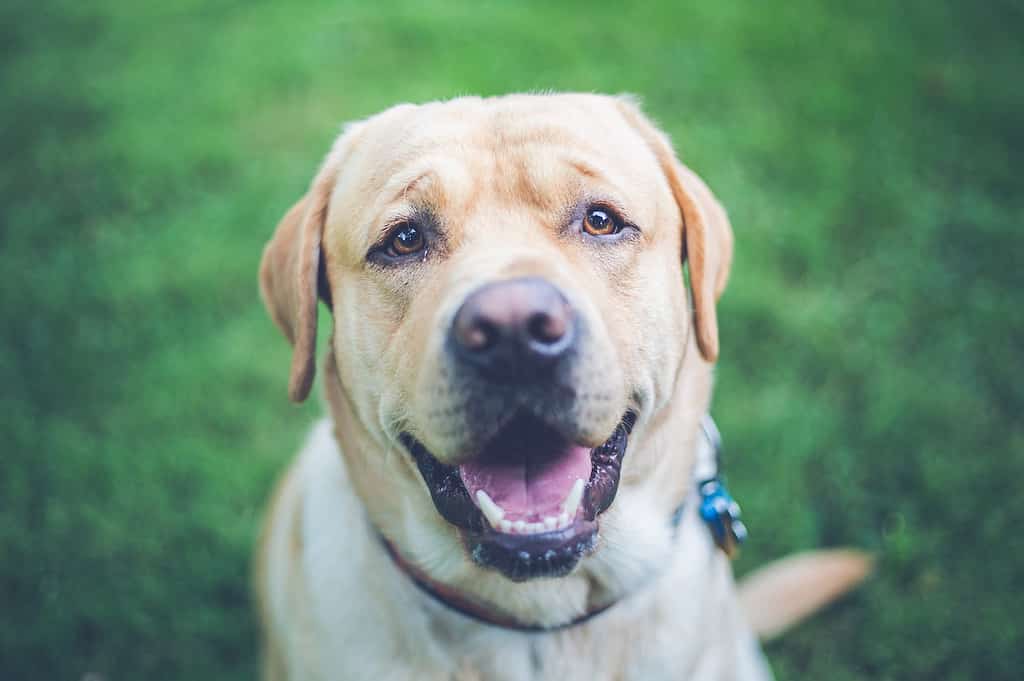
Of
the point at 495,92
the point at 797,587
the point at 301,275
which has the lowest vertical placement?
the point at 797,587

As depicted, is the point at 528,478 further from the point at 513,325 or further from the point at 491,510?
the point at 513,325

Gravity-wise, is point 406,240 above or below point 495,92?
above

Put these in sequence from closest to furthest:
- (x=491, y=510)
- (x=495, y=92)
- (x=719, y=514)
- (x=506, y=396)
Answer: (x=506, y=396), (x=491, y=510), (x=719, y=514), (x=495, y=92)

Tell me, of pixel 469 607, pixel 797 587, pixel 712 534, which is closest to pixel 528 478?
pixel 469 607

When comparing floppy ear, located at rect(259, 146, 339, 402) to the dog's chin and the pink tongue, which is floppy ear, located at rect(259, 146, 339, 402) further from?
the pink tongue

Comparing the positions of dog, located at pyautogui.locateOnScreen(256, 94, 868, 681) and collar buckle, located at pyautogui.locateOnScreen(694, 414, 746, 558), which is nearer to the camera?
dog, located at pyautogui.locateOnScreen(256, 94, 868, 681)

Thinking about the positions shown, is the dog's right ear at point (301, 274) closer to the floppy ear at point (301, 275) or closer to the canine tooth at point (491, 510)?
the floppy ear at point (301, 275)

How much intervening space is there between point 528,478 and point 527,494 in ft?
0.15

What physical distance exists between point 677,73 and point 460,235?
4.51 m

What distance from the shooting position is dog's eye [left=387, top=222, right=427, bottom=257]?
2459 mm

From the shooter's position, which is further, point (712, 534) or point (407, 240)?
point (712, 534)

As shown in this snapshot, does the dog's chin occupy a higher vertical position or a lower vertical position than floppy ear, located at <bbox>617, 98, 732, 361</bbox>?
lower

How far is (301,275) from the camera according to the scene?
2.61m

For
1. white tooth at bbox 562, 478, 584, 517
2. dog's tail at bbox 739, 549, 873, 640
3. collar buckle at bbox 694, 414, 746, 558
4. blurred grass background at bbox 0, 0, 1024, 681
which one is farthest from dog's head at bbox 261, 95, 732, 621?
blurred grass background at bbox 0, 0, 1024, 681
